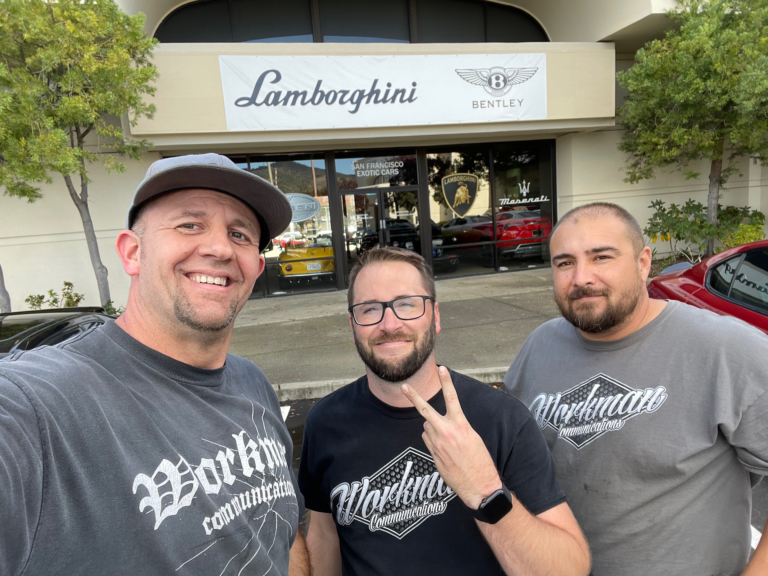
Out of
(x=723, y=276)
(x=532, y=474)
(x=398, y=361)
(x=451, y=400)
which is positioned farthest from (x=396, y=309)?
(x=723, y=276)

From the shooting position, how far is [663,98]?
345 inches

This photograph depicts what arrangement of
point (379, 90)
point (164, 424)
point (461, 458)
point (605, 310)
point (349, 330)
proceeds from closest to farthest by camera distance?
point (164, 424) → point (461, 458) → point (605, 310) → point (349, 330) → point (379, 90)

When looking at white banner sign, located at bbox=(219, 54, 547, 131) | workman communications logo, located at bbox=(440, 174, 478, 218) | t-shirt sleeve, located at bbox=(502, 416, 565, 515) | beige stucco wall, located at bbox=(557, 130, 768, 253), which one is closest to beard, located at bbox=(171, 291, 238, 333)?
t-shirt sleeve, located at bbox=(502, 416, 565, 515)

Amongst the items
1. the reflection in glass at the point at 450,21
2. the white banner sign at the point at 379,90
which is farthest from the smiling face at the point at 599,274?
the reflection in glass at the point at 450,21

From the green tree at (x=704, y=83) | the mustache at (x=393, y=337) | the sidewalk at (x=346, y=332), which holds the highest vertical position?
the green tree at (x=704, y=83)

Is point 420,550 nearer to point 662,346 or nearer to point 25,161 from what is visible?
point 662,346

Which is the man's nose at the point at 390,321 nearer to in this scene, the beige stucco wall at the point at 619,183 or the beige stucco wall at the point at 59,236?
the beige stucco wall at the point at 59,236

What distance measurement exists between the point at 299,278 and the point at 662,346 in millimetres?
9903

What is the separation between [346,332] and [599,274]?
5.57 meters

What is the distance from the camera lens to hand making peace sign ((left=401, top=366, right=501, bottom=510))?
3.83 feet

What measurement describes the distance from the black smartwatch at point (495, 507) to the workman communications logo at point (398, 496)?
→ 0.97 feet

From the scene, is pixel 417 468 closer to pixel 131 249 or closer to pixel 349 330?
pixel 131 249

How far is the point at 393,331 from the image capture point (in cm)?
157

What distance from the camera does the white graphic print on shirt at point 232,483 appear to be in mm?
973
